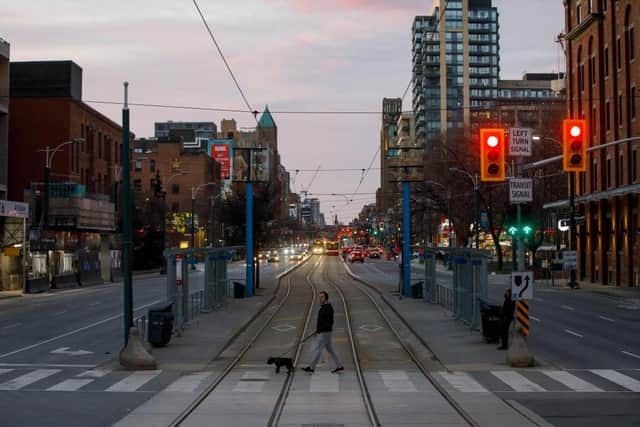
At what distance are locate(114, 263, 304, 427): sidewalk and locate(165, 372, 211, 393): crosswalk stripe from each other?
8 centimetres

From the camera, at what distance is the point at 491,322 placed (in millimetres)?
25281

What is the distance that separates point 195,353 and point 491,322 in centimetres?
846

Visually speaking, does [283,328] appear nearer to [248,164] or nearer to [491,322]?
[491,322]

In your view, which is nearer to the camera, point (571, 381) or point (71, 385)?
point (71, 385)

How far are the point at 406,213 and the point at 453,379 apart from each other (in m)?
28.2

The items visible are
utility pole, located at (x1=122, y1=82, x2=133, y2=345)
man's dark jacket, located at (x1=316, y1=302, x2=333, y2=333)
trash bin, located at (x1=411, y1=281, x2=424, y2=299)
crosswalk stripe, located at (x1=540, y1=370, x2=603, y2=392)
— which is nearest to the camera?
crosswalk stripe, located at (x1=540, y1=370, x2=603, y2=392)

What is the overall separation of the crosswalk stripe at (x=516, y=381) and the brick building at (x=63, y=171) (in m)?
50.1

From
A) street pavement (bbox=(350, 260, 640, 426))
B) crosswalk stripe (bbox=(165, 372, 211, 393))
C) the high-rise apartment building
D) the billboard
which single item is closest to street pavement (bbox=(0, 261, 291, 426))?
crosswalk stripe (bbox=(165, 372, 211, 393))

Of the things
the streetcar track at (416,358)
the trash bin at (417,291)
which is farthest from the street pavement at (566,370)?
the trash bin at (417,291)

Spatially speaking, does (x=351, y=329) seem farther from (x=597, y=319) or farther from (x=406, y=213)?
(x=406, y=213)

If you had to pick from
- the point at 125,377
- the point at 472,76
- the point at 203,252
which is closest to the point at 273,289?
the point at 203,252

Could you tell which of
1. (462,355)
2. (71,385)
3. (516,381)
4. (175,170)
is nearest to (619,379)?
(516,381)

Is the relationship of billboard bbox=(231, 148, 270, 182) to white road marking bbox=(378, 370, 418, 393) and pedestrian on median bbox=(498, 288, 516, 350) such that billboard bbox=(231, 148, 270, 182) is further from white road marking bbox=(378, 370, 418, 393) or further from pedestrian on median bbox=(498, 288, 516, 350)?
white road marking bbox=(378, 370, 418, 393)

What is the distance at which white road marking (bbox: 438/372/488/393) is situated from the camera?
58.1 ft
